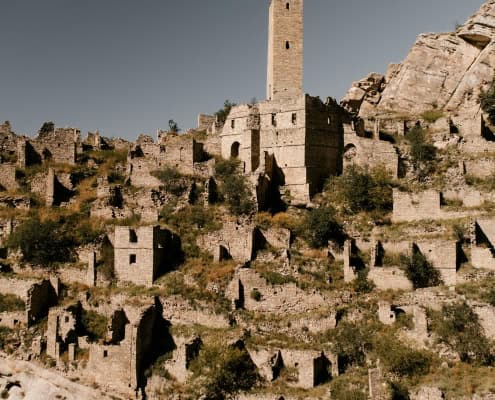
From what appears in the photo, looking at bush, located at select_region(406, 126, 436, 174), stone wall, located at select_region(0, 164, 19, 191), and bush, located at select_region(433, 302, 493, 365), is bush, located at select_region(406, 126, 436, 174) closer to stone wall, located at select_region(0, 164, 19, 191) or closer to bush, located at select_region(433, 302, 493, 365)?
bush, located at select_region(433, 302, 493, 365)

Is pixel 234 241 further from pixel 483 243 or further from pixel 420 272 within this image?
pixel 483 243

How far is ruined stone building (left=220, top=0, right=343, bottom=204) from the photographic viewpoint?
37.1 m

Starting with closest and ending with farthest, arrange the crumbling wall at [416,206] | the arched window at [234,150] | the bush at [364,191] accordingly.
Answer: the crumbling wall at [416,206]
the bush at [364,191]
the arched window at [234,150]

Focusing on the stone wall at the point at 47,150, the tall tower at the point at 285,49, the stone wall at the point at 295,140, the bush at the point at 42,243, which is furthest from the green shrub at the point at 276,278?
the stone wall at the point at 47,150

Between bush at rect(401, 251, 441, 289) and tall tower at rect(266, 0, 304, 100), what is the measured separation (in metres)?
15.7

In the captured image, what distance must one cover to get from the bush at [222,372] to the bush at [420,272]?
8.33 meters

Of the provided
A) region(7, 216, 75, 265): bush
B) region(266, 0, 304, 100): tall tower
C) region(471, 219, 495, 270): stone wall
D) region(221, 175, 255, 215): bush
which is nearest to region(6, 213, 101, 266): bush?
region(7, 216, 75, 265): bush

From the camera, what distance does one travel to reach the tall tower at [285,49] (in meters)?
41.5

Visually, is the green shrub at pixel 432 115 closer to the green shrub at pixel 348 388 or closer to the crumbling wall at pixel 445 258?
the crumbling wall at pixel 445 258

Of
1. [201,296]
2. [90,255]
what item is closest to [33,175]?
[90,255]

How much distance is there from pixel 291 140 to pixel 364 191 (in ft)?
18.6

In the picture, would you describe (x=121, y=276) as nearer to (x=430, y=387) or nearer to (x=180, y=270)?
(x=180, y=270)

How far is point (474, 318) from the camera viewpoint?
2542 cm

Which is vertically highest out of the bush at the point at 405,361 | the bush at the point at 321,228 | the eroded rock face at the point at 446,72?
the eroded rock face at the point at 446,72
